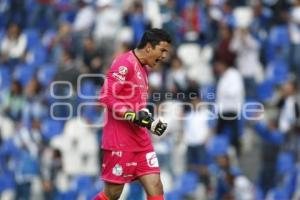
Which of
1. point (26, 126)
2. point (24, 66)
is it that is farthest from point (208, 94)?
point (24, 66)

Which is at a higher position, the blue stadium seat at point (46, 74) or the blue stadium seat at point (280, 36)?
the blue stadium seat at point (280, 36)

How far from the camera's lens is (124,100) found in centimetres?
1120

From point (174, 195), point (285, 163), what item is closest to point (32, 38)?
point (174, 195)

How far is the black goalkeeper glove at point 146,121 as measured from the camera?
1082 centimetres

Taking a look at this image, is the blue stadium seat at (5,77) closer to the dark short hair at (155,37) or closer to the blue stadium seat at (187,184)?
the blue stadium seat at (187,184)

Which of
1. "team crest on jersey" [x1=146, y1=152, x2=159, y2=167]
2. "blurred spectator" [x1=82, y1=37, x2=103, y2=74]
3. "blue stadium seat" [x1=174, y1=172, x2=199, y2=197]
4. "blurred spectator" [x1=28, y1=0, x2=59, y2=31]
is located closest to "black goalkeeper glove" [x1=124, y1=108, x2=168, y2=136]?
"team crest on jersey" [x1=146, y1=152, x2=159, y2=167]

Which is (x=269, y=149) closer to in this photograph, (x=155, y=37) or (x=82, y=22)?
(x=82, y=22)

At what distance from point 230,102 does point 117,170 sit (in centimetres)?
612

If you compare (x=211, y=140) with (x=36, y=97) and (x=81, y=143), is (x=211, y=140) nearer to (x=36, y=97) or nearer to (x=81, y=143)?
(x=81, y=143)

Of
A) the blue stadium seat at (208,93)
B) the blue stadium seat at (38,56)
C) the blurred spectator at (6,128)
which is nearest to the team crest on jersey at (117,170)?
the blue stadium seat at (208,93)

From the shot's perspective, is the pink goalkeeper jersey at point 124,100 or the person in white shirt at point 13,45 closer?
the pink goalkeeper jersey at point 124,100

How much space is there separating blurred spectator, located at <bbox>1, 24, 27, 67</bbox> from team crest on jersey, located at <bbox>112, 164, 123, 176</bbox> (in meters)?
10.2

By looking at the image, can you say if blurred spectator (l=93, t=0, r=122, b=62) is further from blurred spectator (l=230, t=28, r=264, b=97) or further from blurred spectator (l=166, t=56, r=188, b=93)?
blurred spectator (l=230, t=28, r=264, b=97)

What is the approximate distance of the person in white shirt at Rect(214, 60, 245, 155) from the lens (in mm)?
17031
